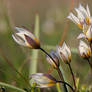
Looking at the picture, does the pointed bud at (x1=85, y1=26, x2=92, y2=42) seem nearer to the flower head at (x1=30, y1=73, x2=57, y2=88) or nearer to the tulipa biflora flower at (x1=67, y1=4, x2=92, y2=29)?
the tulipa biflora flower at (x1=67, y1=4, x2=92, y2=29)

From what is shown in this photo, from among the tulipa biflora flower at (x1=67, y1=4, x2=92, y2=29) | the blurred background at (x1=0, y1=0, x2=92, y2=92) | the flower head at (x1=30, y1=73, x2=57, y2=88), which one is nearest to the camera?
the flower head at (x1=30, y1=73, x2=57, y2=88)

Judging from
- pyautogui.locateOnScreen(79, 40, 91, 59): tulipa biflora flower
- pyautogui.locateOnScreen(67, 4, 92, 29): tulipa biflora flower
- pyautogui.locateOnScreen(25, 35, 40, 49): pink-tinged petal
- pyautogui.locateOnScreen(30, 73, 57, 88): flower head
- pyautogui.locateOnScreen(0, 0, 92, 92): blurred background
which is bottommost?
pyautogui.locateOnScreen(0, 0, 92, 92): blurred background

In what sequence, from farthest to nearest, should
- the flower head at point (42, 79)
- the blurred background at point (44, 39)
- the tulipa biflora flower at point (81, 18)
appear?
the blurred background at point (44, 39) < the tulipa biflora flower at point (81, 18) < the flower head at point (42, 79)

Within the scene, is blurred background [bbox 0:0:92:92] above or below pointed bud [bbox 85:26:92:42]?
below

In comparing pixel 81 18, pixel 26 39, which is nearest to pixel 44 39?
pixel 81 18

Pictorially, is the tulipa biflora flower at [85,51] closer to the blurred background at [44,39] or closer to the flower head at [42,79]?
the flower head at [42,79]

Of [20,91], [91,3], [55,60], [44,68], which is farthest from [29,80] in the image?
[91,3]

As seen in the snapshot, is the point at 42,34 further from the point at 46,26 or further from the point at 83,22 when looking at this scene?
the point at 83,22

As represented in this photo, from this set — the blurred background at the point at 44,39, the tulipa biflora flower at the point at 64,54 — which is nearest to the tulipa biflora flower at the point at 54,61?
the tulipa biflora flower at the point at 64,54

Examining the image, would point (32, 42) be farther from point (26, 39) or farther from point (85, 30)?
point (85, 30)

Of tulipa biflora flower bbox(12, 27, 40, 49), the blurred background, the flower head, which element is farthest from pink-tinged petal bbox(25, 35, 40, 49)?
the blurred background

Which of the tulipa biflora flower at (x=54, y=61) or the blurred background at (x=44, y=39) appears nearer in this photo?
the tulipa biflora flower at (x=54, y=61)

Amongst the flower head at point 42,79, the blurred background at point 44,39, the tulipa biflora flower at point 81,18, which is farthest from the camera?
the blurred background at point 44,39
